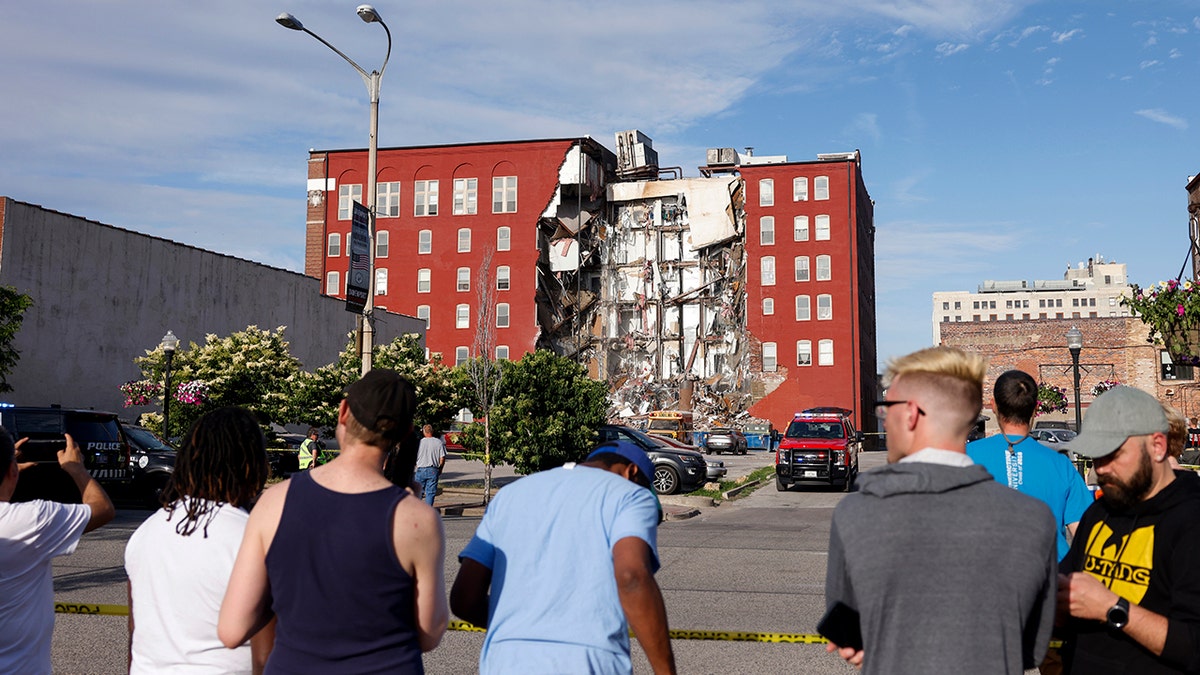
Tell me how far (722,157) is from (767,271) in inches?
409

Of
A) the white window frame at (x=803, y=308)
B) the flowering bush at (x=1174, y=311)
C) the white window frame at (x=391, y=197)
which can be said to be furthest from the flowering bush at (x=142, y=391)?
the white window frame at (x=803, y=308)

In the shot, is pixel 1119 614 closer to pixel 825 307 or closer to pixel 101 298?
pixel 101 298

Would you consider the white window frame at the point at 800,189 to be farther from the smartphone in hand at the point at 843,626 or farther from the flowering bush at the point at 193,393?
the smartphone in hand at the point at 843,626

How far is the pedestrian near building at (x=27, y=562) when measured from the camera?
12.8 feet

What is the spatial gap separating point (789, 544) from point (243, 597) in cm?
1372

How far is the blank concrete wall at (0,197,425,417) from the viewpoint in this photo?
1357 inches

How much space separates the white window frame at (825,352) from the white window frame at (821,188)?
9.70 m

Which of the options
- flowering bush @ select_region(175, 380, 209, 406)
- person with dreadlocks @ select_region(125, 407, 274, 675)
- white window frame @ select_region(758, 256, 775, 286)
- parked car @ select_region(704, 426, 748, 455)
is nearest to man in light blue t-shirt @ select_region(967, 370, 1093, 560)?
person with dreadlocks @ select_region(125, 407, 274, 675)

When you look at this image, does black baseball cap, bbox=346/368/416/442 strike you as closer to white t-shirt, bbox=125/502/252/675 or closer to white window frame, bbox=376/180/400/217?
white t-shirt, bbox=125/502/252/675

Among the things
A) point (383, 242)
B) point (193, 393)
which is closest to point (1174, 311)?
point (193, 393)

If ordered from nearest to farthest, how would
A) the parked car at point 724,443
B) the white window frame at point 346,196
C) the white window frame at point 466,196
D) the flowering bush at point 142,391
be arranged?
the flowering bush at point 142,391 → the parked car at point 724,443 → the white window frame at point 466,196 → the white window frame at point 346,196

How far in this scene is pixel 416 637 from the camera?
334cm

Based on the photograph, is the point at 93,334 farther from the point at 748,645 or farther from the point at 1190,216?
the point at 1190,216

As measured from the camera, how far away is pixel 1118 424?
11.3 feet
